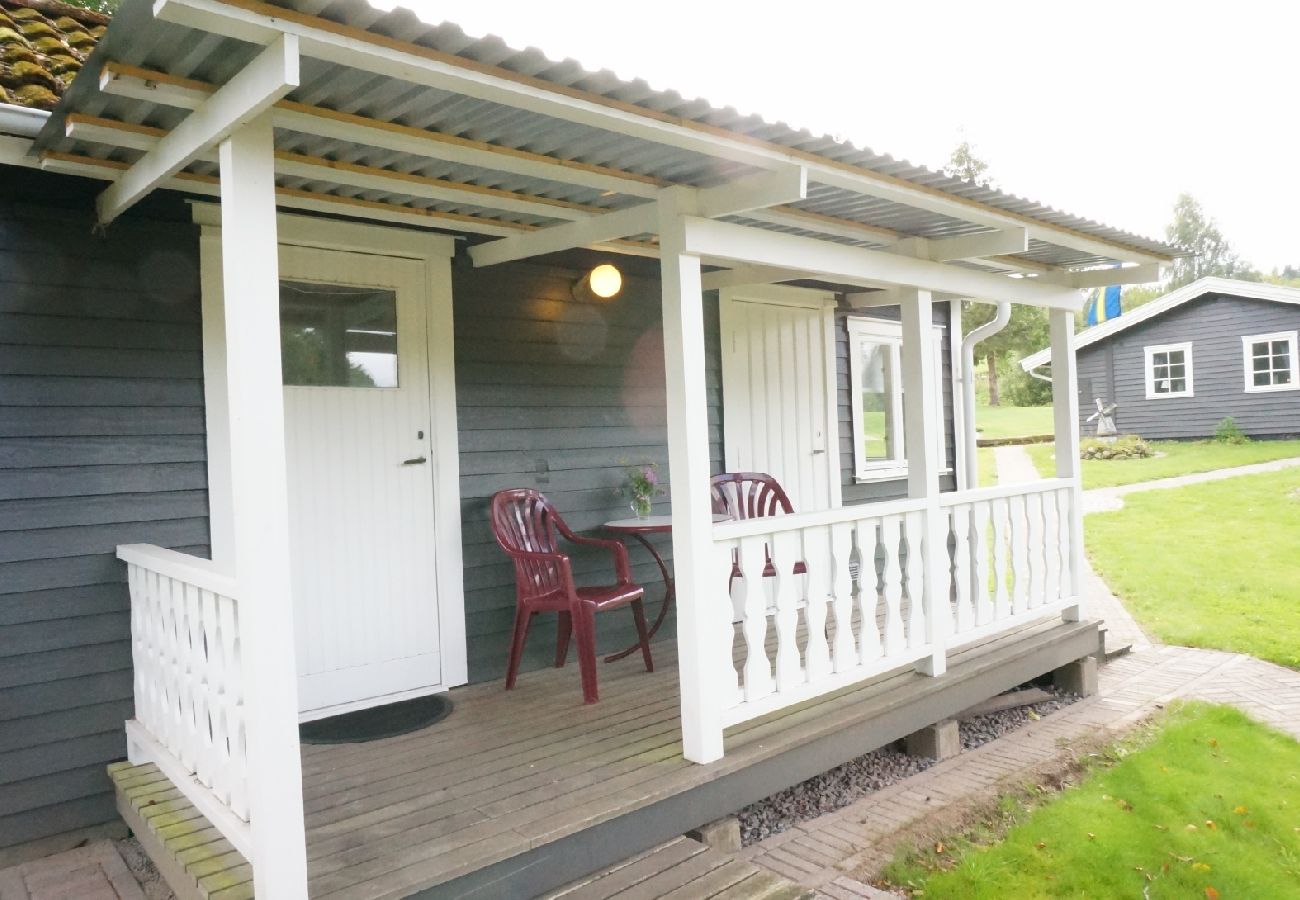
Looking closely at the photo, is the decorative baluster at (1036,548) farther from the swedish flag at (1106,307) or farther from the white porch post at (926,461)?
the swedish flag at (1106,307)

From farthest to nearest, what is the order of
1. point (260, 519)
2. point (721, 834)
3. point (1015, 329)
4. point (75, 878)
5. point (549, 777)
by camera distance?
point (1015, 329) → point (721, 834) → point (549, 777) → point (75, 878) → point (260, 519)

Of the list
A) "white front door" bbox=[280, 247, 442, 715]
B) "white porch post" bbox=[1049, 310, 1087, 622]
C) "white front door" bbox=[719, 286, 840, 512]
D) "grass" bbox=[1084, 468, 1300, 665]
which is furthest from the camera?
"grass" bbox=[1084, 468, 1300, 665]

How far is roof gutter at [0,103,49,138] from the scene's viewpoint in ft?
8.45

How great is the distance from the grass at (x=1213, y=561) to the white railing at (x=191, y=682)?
6.17 m

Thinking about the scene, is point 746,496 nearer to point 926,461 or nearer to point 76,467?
point 926,461

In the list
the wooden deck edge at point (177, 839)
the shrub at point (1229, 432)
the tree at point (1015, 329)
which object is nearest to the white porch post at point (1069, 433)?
the wooden deck edge at point (177, 839)

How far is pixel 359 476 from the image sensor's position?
3.78 metres

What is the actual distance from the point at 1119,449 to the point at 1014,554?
14284 millimetres

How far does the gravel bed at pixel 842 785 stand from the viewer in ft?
11.5

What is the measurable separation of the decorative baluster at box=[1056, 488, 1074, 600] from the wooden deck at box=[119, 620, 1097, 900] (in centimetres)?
113

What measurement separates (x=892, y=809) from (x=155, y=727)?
266cm

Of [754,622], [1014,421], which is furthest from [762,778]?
[1014,421]

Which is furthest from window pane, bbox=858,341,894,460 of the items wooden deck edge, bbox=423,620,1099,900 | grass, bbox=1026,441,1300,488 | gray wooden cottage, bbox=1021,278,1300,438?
gray wooden cottage, bbox=1021,278,1300,438

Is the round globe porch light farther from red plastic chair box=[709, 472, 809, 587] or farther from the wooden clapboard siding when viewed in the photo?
the wooden clapboard siding
